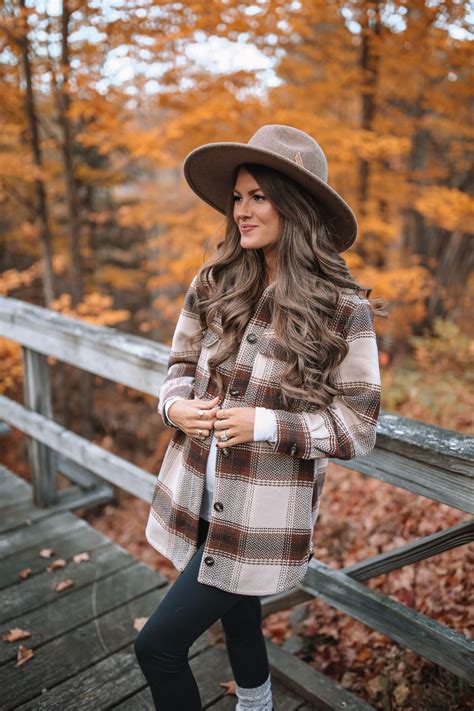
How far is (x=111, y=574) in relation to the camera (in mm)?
3133

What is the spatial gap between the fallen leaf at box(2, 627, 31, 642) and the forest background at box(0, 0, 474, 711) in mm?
1416

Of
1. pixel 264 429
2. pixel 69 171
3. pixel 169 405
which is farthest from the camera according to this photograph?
pixel 69 171

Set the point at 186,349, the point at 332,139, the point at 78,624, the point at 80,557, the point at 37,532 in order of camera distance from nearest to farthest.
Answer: the point at 186,349 → the point at 78,624 → the point at 80,557 → the point at 37,532 → the point at 332,139

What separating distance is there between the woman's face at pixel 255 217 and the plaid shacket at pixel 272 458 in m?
0.16

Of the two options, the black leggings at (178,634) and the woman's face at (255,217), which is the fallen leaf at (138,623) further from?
the woman's face at (255,217)

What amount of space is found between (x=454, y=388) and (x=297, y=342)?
5405 mm

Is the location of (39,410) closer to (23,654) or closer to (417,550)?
(23,654)

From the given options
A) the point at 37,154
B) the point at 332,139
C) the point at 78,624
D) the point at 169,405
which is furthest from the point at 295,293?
the point at 37,154

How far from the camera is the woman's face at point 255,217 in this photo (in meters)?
1.86

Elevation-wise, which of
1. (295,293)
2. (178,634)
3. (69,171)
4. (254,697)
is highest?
(69,171)

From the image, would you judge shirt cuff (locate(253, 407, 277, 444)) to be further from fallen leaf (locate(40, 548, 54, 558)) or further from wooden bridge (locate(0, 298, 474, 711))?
fallen leaf (locate(40, 548, 54, 558))

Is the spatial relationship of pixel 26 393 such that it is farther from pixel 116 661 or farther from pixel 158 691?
pixel 158 691

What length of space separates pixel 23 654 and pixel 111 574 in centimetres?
66

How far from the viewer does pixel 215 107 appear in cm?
654
